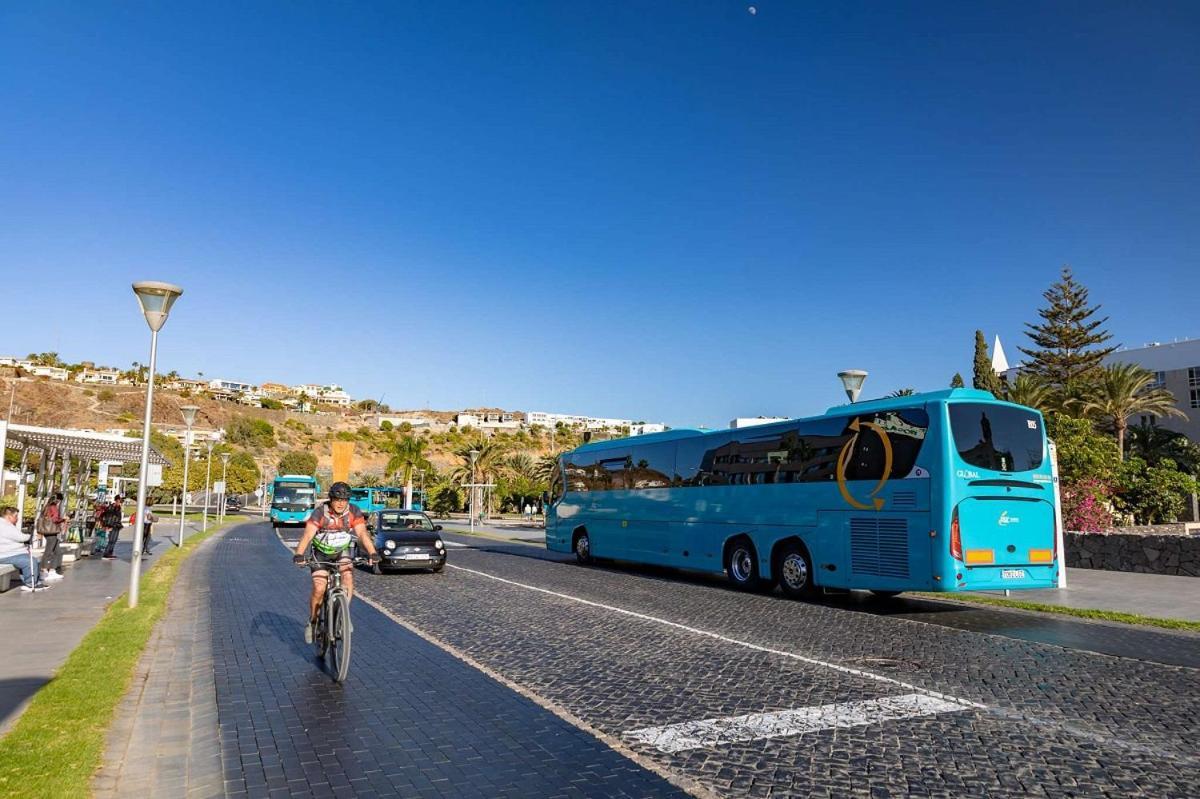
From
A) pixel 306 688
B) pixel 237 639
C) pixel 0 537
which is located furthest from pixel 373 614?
pixel 0 537

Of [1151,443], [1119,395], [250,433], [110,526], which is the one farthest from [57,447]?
[250,433]

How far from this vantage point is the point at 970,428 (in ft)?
42.1

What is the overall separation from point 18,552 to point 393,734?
11.8 meters

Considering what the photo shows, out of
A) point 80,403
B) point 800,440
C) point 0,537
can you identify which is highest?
point 80,403

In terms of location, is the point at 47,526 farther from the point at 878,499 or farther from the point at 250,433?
the point at 250,433

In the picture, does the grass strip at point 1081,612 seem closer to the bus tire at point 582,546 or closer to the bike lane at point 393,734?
the bus tire at point 582,546

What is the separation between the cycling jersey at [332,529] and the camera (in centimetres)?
823

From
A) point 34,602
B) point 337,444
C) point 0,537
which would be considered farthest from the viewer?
point 337,444

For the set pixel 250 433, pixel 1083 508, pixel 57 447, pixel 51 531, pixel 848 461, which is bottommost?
pixel 51 531

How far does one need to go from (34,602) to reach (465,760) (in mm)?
10820

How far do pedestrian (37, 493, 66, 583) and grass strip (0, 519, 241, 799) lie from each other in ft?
22.3

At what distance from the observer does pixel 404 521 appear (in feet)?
67.3

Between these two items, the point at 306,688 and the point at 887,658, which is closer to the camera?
the point at 306,688

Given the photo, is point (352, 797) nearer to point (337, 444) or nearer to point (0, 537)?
point (0, 537)
